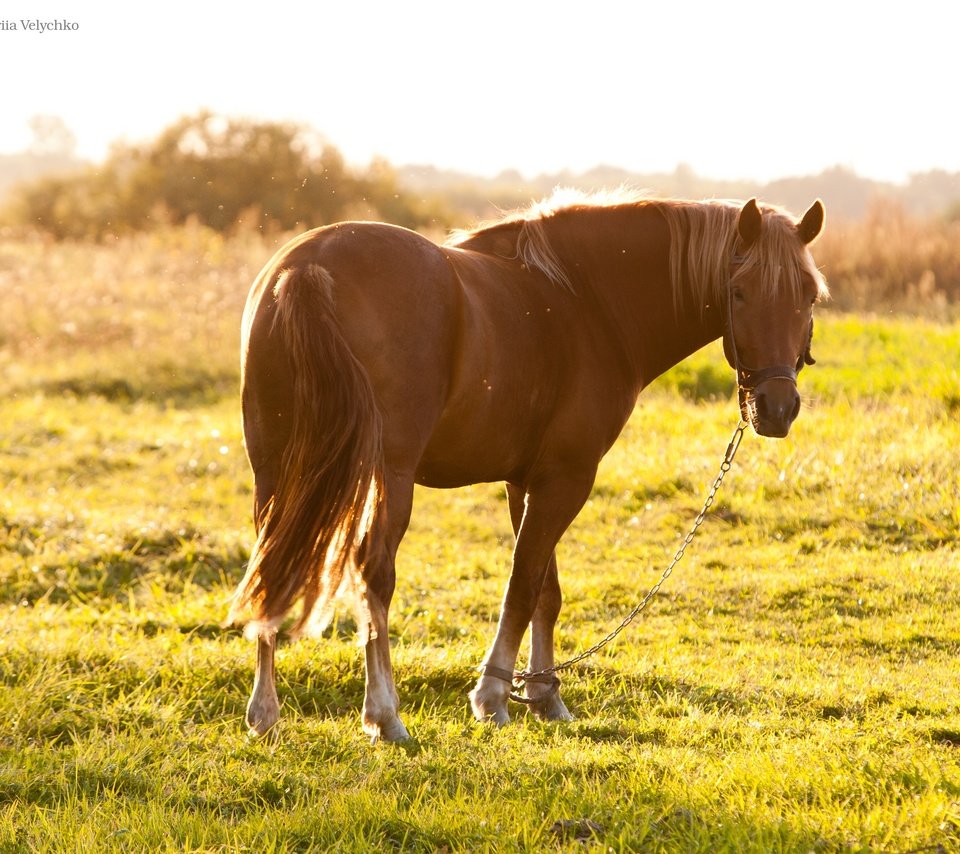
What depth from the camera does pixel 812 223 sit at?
4770 mm

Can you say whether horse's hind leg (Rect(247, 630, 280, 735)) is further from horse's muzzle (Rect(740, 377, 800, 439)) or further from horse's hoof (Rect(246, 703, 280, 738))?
horse's muzzle (Rect(740, 377, 800, 439))

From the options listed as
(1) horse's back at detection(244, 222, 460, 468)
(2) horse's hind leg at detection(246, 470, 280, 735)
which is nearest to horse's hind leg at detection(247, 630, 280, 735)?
(2) horse's hind leg at detection(246, 470, 280, 735)

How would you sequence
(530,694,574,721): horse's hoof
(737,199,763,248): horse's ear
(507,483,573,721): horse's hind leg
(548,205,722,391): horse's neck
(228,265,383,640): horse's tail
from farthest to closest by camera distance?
(507,483,573,721): horse's hind leg → (548,205,722,391): horse's neck → (530,694,574,721): horse's hoof → (737,199,763,248): horse's ear → (228,265,383,640): horse's tail

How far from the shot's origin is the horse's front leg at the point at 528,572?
4773 mm

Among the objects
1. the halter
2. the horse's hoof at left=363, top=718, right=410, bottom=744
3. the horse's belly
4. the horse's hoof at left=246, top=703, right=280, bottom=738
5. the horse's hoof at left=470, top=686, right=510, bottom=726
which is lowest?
the horse's hoof at left=470, top=686, right=510, bottom=726

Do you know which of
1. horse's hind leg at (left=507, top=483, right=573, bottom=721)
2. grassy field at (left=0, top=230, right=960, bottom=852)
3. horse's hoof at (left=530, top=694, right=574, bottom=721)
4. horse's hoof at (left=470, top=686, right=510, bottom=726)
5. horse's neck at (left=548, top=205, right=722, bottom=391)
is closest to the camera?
grassy field at (left=0, top=230, right=960, bottom=852)

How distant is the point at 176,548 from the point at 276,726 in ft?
12.3

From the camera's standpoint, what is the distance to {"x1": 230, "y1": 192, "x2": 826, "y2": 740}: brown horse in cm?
388

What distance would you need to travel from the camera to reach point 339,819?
10.8ft

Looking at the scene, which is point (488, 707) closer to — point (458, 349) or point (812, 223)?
point (458, 349)

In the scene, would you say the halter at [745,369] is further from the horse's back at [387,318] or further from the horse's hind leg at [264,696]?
the horse's hind leg at [264,696]

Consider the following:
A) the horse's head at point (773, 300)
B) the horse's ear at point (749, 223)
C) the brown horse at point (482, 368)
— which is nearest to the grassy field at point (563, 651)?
the brown horse at point (482, 368)

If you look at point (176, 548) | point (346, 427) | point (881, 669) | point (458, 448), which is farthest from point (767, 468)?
point (346, 427)

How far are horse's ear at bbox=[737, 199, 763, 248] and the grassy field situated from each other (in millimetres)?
1950
